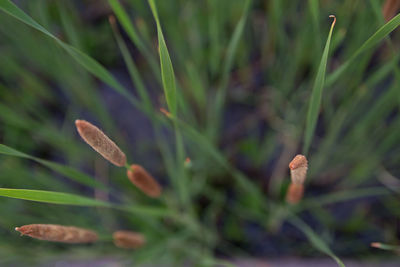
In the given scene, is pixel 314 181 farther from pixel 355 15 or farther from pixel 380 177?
pixel 355 15

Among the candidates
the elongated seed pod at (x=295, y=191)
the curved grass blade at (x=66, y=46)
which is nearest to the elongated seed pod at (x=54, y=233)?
the curved grass blade at (x=66, y=46)

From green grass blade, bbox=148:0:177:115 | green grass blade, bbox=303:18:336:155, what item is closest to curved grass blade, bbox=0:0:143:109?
green grass blade, bbox=148:0:177:115

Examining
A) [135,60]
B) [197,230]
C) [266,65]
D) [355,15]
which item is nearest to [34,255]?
[197,230]

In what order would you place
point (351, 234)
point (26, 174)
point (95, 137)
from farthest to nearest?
point (351, 234) → point (26, 174) → point (95, 137)

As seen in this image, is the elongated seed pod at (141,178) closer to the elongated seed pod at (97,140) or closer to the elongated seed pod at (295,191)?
the elongated seed pod at (97,140)

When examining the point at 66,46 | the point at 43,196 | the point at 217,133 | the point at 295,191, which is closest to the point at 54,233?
the point at 43,196
